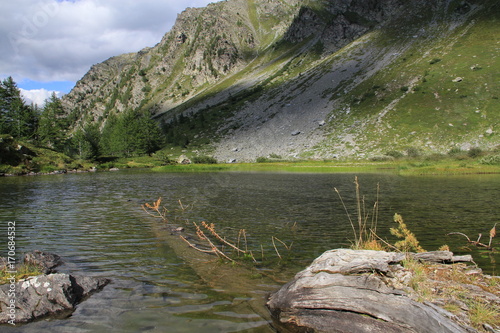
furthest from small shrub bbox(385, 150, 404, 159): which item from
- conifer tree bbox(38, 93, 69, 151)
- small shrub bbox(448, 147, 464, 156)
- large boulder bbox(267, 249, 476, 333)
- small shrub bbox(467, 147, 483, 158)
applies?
conifer tree bbox(38, 93, 69, 151)

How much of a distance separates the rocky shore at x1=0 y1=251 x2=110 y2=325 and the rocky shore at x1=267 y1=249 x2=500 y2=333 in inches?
206

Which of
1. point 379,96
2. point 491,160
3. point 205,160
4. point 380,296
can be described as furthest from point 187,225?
point 379,96

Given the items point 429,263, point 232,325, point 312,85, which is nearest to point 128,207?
point 232,325

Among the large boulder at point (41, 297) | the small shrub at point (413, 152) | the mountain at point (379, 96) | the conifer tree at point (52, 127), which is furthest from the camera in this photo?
the conifer tree at point (52, 127)

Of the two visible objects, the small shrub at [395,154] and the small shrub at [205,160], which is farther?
the small shrub at [205,160]

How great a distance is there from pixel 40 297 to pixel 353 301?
25.2 feet

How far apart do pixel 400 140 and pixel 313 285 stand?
79508mm

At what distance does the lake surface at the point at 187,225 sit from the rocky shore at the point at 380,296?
1006 millimetres

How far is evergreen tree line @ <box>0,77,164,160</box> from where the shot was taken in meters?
98.8

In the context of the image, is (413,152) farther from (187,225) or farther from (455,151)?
(187,225)

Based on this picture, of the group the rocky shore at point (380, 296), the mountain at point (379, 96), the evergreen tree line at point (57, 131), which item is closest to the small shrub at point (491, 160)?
the mountain at point (379, 96)

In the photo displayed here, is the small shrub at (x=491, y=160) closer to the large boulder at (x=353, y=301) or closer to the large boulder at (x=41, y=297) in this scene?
the large boulder at (x=353, y=301)

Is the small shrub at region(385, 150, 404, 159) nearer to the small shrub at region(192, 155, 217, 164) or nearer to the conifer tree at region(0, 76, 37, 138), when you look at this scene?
the small shrub at region(192, 155, 217, 164)

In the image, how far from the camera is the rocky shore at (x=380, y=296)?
19.9ft
